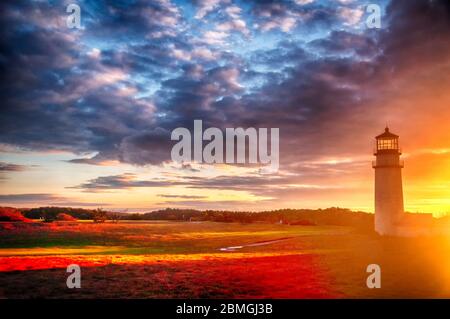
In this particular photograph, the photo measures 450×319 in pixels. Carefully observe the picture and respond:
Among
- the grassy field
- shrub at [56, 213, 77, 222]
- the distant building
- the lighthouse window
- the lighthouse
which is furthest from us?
shrub at [56, 213, 77, 222]

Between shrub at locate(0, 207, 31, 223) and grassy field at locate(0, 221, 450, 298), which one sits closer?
grassy field at locate(0, 221, 450, 298)

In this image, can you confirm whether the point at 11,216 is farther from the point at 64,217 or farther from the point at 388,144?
the point at 388,144

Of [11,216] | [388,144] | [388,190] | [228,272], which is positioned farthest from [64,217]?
[388,144]

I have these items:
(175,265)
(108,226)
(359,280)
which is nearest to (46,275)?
(175,265)

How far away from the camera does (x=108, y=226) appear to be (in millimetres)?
53406

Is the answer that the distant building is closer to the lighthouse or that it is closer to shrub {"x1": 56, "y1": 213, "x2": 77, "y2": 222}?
the lighthouse

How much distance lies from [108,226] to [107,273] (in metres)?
31.0

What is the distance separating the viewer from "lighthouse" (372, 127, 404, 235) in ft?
153

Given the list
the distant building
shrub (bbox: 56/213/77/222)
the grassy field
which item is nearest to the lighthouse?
the distant building

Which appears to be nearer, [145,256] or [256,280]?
[256,280]

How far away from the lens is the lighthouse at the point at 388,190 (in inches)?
1839

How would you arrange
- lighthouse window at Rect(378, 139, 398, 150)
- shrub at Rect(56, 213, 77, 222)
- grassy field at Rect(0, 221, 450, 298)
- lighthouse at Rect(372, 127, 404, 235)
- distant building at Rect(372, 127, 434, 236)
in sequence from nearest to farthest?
grassy field at Rect(0, 221, 450, 298)
distant building at Rect(372, 127, 434, 236)
lighthouse at Rect(372, 127, 404, 235)
lighthouse window at Rect(378, 139, 398, 150)
shrub at Rect(56, 213, 77, 222)
